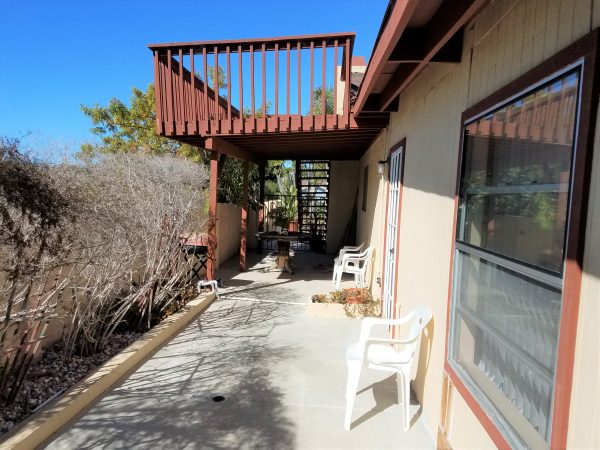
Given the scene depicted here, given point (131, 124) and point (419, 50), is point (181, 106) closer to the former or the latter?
point (419, 50)

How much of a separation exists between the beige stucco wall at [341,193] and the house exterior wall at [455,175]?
21.7 feet

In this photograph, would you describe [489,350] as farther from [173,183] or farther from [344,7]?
[344,7]

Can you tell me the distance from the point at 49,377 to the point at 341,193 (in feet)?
30.1

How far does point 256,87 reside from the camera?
5.75 meters

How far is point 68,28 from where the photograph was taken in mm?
12992

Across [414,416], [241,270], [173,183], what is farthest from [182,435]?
[241,270]

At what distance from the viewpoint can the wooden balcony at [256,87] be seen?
541cm

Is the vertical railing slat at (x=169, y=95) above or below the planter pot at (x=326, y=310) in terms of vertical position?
above

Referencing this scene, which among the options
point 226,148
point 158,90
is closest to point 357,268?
point 226,148

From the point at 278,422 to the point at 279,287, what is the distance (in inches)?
171

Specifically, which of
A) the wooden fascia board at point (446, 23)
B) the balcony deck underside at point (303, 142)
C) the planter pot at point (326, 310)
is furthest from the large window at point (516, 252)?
the balcony deck underside at point (303, 142)

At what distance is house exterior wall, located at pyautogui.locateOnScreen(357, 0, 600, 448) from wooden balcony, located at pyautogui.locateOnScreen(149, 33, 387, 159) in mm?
1471

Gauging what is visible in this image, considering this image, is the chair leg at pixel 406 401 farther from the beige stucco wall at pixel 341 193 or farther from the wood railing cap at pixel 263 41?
the beige stucco wall at pixel 341 193

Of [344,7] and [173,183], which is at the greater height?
[344,7]
